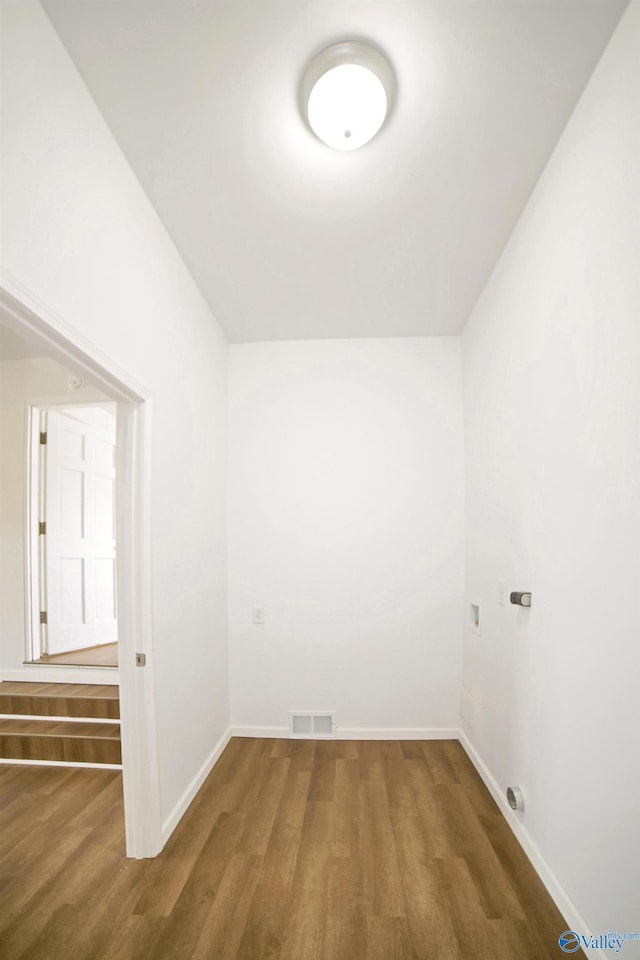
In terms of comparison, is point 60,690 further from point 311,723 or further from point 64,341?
point 64,341

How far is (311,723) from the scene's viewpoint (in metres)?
3.20

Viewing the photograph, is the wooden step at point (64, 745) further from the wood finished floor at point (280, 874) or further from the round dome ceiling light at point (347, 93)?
the round dome ceiling light at point (347, 93)

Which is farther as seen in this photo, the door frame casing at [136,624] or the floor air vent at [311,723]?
the floor air vent at [311,723]

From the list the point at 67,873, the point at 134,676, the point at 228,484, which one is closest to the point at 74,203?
the point at 134,676

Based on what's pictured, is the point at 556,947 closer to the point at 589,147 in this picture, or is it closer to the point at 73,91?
the point at 589,147

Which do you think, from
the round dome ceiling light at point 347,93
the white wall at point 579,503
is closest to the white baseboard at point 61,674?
the white wall at point 579,503

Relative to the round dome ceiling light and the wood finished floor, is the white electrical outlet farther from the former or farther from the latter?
the round dome ceiling light

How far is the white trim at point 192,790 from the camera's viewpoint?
2.12 metres

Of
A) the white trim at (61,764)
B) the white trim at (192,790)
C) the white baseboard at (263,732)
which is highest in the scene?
the white trim at (192,790)

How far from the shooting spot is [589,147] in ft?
4.98

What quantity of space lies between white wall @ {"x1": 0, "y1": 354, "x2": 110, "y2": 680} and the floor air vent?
84.0 inches

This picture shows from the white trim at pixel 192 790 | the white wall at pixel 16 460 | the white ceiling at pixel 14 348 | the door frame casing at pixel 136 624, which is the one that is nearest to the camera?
the door frame casing at pixel 136 624

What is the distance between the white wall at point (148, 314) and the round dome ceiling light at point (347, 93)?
0.75 meters

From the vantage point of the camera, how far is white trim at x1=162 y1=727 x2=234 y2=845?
212 cm
